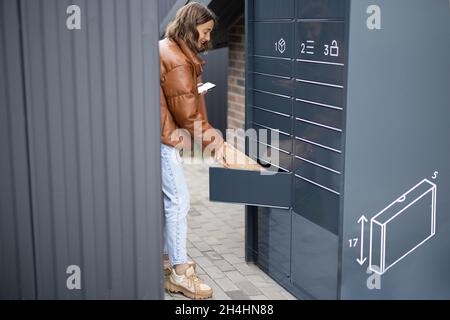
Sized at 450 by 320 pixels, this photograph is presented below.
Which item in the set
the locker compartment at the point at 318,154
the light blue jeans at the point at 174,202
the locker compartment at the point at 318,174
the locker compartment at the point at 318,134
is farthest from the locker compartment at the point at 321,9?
the light blue jeans at the point at 174,202

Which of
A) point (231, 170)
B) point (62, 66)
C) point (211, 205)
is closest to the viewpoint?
point (62, 66)

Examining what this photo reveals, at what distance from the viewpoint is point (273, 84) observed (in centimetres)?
441

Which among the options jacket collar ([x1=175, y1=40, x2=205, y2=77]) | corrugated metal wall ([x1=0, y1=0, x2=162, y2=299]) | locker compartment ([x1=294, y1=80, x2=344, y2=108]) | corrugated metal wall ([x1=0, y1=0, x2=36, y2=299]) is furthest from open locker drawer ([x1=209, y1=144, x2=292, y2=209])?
corrugated metal wall ([x1=0, y1=0, x2=36, y2=299])

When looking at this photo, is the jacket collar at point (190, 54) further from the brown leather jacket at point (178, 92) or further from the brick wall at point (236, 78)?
the brick wall at point (236, 78)

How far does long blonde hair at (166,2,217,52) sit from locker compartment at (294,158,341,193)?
0.88 meters

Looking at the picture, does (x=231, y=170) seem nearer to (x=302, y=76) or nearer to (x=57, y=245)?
(x=302, y=76)

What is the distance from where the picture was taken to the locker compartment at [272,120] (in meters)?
4.28

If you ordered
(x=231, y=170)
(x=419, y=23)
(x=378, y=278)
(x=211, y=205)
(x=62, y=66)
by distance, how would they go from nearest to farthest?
(x=62, y=66) → (x=419, y=23) → (x=378, y=278) → (x=231, y=170) → (x=211, y=205)

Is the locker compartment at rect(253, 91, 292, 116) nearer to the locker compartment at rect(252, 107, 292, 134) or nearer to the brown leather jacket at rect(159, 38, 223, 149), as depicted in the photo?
the locker compartment at rect(252, 107, 292, 134)

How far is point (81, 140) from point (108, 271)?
619 mm

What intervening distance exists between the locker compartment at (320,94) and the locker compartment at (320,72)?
0.04 metres

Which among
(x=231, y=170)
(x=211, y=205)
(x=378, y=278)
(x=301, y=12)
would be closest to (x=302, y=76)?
(x=301, y=12)

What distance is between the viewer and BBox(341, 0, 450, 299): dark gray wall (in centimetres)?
358

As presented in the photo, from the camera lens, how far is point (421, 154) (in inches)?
149
